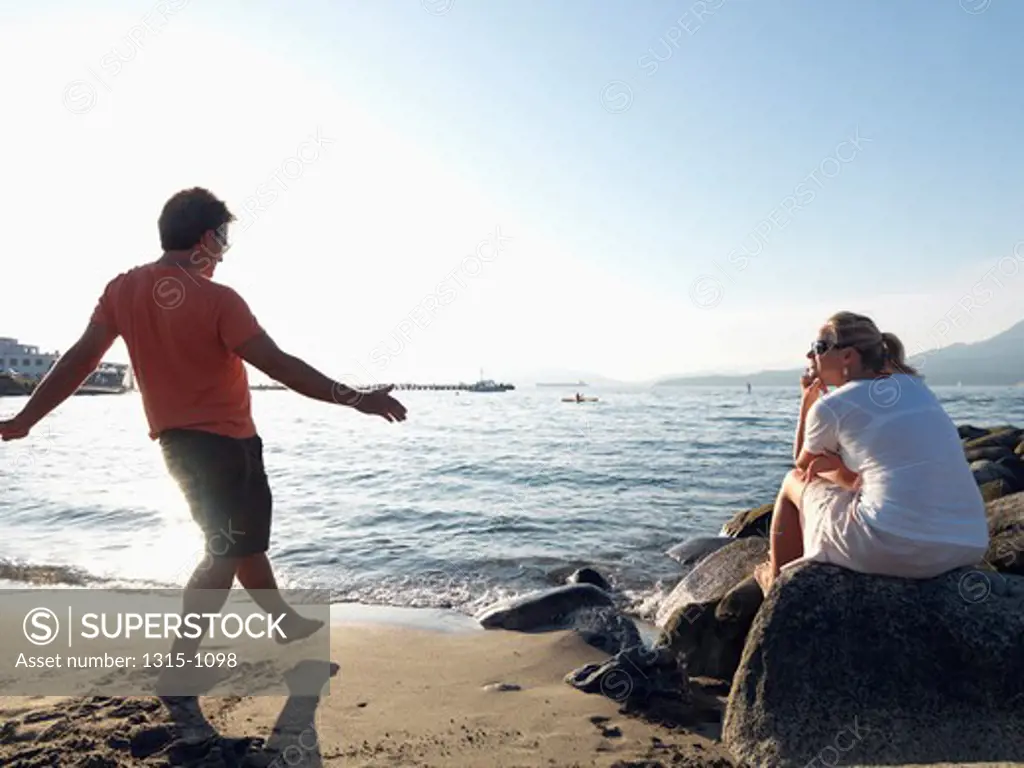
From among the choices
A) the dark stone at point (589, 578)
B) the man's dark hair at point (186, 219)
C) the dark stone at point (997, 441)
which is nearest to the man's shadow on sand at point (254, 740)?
the man's dark hair at point (186, 219)

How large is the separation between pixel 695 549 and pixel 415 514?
4.41m

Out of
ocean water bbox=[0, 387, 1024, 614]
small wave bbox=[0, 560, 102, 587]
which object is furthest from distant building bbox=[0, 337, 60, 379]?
small wave bbox=[0, 560, 102, 587]

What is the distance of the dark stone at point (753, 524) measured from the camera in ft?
30.1

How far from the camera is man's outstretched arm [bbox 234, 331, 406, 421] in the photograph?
3.41 metres

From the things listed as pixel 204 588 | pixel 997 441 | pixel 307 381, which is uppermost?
pixel 307 381

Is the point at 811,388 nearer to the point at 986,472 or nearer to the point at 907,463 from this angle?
the point at 907,463

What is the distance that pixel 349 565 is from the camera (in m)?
8.38

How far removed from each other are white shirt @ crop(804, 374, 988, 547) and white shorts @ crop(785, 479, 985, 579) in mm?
35

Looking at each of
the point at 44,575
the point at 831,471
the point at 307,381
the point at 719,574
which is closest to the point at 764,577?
the point at 831,471

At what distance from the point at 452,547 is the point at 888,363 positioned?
6.49m

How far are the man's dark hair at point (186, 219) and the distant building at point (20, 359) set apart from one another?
118 m

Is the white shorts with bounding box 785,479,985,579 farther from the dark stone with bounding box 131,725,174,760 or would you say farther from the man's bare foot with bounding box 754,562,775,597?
the dark stone with bounding box 131,725,174,760

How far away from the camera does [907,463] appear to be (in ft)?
11.0

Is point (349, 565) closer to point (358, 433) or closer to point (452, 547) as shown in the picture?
point (452, 547)
